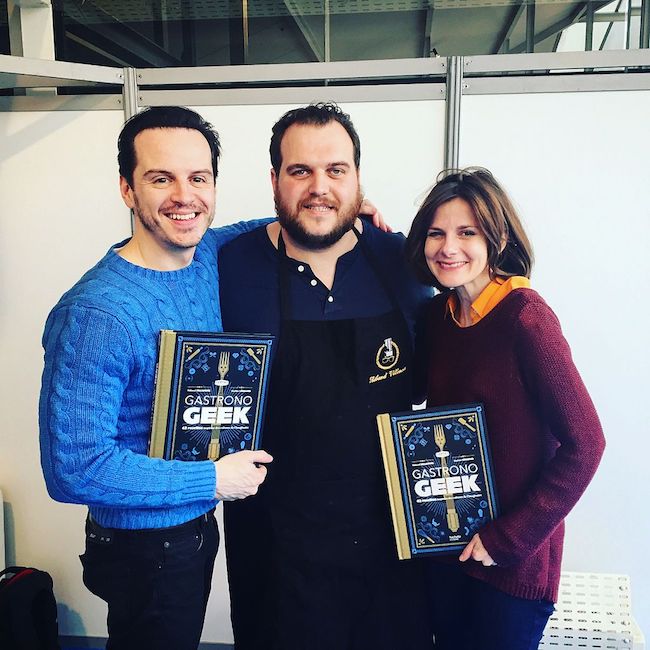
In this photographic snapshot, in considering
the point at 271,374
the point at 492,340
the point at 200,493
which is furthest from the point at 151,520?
the point at 492,340

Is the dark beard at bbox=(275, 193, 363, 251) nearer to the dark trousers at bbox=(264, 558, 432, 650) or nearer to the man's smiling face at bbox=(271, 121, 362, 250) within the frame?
the man's smiling face at bbox=(271, 121, 362, 250)

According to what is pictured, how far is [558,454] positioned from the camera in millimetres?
1262

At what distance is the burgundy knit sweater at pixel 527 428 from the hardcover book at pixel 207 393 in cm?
47

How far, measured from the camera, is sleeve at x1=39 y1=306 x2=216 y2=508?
3.88 feet

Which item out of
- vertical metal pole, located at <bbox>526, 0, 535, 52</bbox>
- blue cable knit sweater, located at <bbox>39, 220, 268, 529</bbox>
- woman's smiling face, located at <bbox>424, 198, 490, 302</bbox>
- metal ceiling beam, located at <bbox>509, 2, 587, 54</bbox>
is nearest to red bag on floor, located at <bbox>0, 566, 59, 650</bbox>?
blue cable knit sweater, located at <bbox>39, 220, 268, 529</bbox>

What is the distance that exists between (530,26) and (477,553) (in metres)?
2.49

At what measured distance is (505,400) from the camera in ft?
4.32

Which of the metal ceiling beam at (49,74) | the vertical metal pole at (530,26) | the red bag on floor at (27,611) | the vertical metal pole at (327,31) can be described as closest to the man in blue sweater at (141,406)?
the metal ceiling beam at (49,74)

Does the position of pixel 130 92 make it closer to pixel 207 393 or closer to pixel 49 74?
pixel 49 74

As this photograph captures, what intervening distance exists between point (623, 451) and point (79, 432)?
6.71ft

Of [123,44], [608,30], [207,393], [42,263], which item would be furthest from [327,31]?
[207,393]

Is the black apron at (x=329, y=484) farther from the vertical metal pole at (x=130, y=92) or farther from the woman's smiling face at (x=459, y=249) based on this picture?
the vertical metal pole at (x=130, y=92)

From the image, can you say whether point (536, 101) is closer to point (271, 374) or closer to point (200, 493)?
point (271, 374)

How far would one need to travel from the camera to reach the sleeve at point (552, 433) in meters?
1.23
